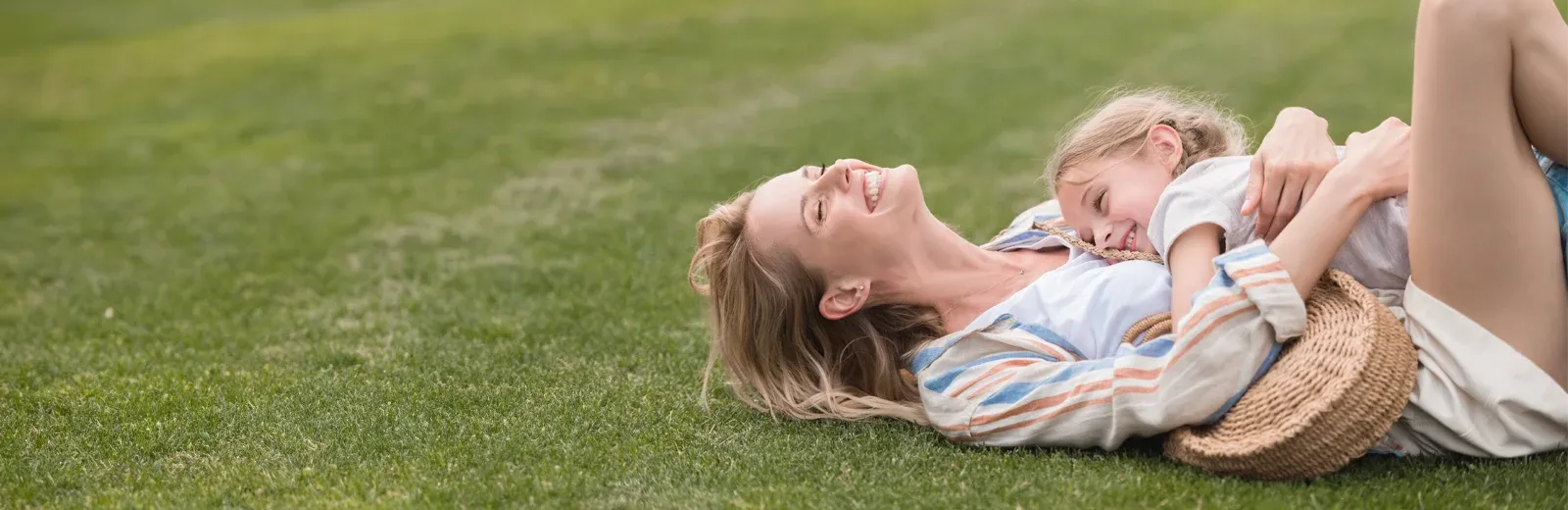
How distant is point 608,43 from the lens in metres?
14.0

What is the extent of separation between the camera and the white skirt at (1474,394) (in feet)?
9.65

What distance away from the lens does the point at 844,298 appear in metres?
3.77

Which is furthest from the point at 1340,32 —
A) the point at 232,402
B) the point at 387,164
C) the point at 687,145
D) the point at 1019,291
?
the point at 232,402

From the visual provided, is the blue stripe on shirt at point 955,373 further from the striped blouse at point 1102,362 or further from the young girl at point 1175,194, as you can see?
the young girl at point 1175,194

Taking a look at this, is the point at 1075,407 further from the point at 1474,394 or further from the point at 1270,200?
the point at 1474,394

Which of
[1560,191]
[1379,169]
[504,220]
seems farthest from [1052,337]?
[504,220]

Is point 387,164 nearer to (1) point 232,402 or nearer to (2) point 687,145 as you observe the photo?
(2) point 687,145

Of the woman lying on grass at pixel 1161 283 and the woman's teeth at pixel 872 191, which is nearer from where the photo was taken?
the woman lying on grass at pixel 1161 283

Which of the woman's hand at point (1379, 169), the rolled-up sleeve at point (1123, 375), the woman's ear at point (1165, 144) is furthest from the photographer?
the woman's ear at point (1165, 144)

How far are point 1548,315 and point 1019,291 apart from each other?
3.93ft

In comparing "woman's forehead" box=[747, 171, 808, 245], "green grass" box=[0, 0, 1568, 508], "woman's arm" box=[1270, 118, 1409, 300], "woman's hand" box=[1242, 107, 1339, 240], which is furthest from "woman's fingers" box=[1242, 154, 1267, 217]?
"woman's forehead" box=[747, 171, 808, 245]

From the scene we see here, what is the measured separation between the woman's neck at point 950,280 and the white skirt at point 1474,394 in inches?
41.8

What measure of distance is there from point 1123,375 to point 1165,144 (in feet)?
2.61

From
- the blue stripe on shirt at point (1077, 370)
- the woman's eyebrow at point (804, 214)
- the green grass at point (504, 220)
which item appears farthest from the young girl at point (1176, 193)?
the woman's eyebrow at point (804, 214)
